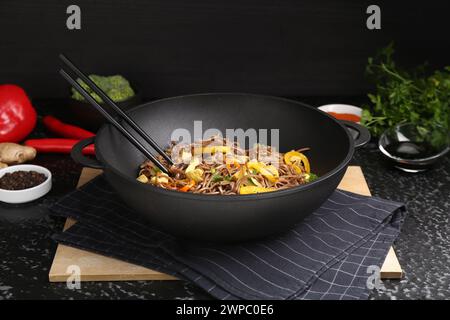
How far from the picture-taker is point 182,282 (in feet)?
5.32

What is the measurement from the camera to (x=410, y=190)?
2.10 meters

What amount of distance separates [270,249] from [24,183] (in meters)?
0.79

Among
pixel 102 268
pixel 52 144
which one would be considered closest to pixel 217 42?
pixel 52 144

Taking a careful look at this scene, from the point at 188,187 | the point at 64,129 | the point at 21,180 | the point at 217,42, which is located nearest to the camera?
the point at 188,187

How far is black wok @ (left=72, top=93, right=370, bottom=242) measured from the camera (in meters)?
1.49

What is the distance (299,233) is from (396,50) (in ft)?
4.12

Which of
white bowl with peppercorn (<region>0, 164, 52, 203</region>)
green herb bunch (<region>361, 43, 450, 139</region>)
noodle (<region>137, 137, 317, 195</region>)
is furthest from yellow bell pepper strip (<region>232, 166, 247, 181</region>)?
green herb bunch (<region>361, 43, 450, 139</region>)

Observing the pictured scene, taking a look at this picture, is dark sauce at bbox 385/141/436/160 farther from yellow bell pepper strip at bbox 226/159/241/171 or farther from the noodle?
yellow bell pepper strip at bbox 226/159/241/171

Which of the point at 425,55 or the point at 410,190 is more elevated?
the point at 425,55

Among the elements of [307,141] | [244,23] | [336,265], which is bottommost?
[336,265]

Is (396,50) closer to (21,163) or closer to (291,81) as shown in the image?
(291,81)

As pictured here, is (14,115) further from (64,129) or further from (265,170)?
(265,170)

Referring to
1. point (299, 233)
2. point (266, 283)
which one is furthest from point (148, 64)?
point (266, 283)

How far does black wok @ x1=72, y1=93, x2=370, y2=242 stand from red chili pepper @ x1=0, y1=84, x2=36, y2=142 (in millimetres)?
619
